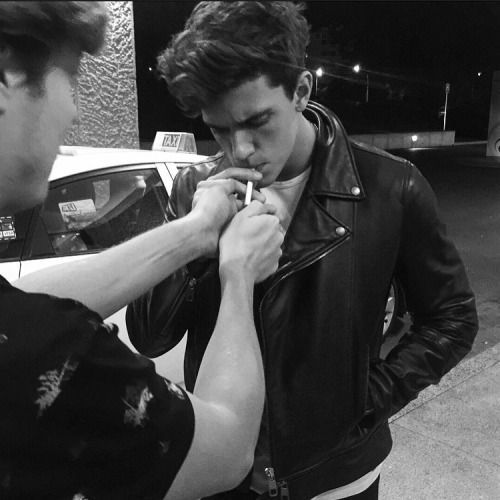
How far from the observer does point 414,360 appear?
148cm

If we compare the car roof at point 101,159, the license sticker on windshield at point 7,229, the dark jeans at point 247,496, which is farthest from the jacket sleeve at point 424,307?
the license sticker on windshield at point 7,229

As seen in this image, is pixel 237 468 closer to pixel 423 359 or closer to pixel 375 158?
pixel 423 359

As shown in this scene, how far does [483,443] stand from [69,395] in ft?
10.3

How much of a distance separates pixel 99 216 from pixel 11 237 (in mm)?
530

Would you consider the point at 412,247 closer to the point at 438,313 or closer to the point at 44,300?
the point at 438,313

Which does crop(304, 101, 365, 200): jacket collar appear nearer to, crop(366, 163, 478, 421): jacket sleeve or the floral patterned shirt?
crop(366, 163, 478, 421): jacket sleeve

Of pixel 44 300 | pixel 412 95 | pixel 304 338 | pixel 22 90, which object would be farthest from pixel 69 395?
pixel 412 95

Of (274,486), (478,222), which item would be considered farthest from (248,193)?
(478,222)

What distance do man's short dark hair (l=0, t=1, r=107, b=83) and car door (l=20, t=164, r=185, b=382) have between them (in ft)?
7.55

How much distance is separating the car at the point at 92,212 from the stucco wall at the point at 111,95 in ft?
4.33

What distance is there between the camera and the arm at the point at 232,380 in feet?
3.00

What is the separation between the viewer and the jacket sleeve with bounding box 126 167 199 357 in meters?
1.44

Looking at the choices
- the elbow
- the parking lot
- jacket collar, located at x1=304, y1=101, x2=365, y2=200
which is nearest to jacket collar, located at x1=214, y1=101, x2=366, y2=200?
jacket collar, located at x1=304, y1=101, x2=365, y2=200

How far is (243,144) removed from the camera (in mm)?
1456
